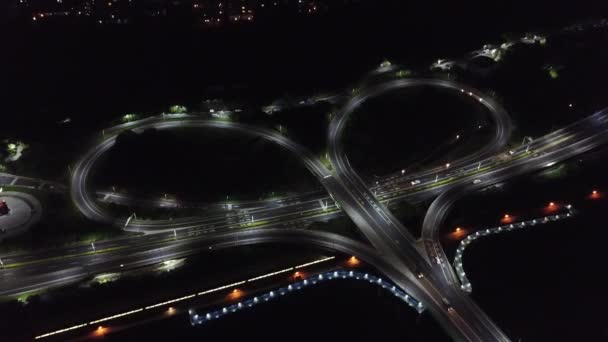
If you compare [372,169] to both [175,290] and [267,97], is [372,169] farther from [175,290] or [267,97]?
[175,290]

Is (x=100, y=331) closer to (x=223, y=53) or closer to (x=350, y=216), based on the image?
(x=350, y=216)

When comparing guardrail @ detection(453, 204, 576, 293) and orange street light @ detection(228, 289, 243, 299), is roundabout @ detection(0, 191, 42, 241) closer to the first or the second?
orange street light @ detection(228, 289, 243, 299)

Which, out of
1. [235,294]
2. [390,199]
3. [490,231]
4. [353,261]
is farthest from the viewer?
[390,199]

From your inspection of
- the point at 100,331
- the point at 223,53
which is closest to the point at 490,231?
the point at 100,331

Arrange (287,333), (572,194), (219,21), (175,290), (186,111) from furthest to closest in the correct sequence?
(219,21), (186,111), (572,194), (175,290), (287,333)

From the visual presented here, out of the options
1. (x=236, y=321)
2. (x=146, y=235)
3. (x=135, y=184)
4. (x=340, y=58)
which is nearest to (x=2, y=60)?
(x=135, y=184)

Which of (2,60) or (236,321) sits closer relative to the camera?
(236,321)

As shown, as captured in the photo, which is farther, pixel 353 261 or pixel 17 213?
pixel 17 213

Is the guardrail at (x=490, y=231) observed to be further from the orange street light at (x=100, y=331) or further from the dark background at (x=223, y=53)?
the dark background at (x=223, y=53)

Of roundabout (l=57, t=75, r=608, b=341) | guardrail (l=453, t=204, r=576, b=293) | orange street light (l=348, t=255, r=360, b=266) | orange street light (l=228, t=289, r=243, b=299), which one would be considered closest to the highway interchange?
roundabout (l=57, t=75, r=608, b=341)

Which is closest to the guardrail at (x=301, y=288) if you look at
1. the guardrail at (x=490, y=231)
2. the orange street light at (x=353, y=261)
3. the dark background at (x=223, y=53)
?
the orange street light at (x=353, y=261)
